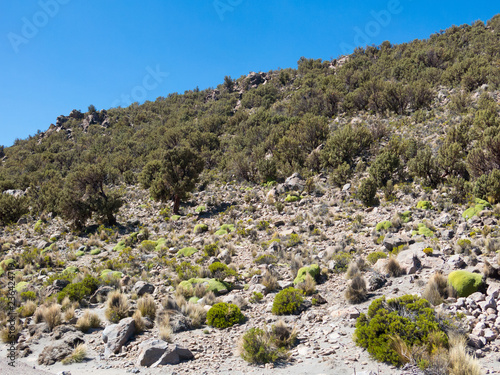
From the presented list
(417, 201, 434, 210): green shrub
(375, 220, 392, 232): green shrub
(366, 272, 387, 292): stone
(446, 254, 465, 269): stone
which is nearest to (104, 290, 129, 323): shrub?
(366, 272, 387, 292): stone

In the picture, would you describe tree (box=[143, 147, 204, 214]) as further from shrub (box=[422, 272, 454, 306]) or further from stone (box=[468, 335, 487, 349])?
stone (box=[468, 335, 487, 349])

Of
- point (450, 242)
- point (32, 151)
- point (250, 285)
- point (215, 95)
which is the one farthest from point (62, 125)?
point (450, 242)

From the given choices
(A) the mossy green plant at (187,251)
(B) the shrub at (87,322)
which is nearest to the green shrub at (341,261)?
(A) the mossy green plant at (187,251)

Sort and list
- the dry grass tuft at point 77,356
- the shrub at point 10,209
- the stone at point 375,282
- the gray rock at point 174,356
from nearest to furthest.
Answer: the gray rock at point 174,356
the dry grass tuft at point 77,356
the stone at point 375,282
the shrub at point 10,209

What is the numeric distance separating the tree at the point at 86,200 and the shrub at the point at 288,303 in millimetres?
16243

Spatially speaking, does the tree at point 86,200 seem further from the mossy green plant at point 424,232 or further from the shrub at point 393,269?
the mossy green plant at point 424,232

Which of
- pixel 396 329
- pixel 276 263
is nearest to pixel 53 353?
pixel 396 329

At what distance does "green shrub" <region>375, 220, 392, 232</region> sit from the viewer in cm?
1220

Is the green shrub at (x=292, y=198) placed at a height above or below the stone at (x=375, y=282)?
above

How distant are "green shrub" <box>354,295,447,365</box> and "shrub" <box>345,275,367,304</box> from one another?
1.50 m

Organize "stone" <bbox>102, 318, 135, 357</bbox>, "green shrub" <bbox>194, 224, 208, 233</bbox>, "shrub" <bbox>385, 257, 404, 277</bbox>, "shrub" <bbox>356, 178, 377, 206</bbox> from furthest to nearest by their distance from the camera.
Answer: "green shrub" <bbox>194, 224, 208, 233</bbox> → "shrub" <bbox>356, 178, 377, 206</bbox> → "shrub" <bbox>385, 257, 404, 277</bbox> → "stone" <bbox>102, 318, 135, 357</bbox>

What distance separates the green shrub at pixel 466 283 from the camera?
6401 millimetres

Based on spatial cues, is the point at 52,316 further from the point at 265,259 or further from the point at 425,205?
the point at 425,205

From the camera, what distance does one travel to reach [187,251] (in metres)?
13.7
